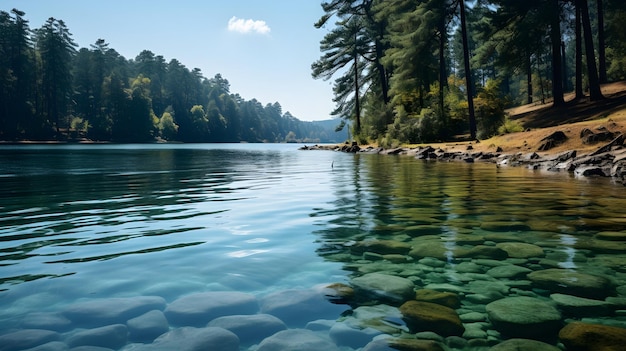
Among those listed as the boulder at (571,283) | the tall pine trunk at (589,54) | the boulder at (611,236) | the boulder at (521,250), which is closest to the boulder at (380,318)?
the boulder at (571,283)

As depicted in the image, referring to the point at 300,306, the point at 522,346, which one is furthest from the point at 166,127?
the point at 522,346

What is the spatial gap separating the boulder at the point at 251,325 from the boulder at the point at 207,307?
0.11 metres

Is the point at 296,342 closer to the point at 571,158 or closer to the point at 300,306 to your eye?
the point at 300,306

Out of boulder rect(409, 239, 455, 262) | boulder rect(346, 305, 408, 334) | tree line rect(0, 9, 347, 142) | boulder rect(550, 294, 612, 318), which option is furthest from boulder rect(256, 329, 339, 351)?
tree line rect(0, 9, 347, 142)

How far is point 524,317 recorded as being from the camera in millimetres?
2848

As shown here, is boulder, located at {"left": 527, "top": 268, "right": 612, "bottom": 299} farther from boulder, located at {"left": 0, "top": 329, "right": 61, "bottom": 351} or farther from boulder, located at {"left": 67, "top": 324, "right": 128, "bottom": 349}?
boulder, located at {"left": 0, "top": 329, "right": 61, "bottom": 351}

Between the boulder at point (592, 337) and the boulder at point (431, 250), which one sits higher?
the boulder at point (431, 250)

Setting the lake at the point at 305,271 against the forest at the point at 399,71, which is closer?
the lake at the point at 305,271

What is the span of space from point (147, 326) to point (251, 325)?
714 mm

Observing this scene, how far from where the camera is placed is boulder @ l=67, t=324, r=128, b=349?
2516 mm

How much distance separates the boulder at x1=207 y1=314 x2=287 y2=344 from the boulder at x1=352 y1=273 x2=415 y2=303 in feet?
2.82

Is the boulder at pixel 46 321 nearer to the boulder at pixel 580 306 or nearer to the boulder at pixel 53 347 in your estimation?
the boulder at pixel 53 347

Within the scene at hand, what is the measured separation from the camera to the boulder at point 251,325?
2636mm

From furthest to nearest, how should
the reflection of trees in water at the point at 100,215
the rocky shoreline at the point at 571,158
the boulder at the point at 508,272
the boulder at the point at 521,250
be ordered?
the rocky shoreline at the point at 571,158
the reflection of trees in water at the point at 100,215
the boulder at the point at 521,250
the boulder at the point at 508,272
